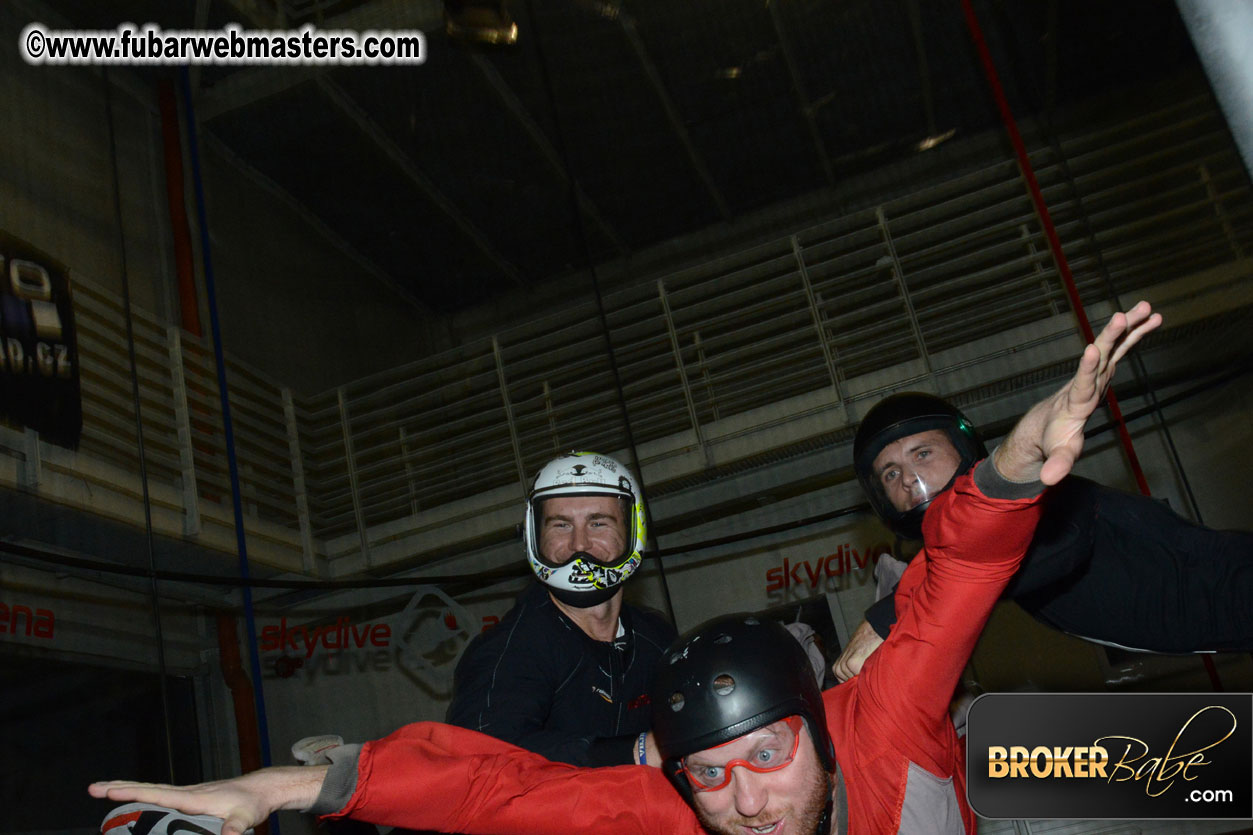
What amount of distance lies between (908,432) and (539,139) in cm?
293

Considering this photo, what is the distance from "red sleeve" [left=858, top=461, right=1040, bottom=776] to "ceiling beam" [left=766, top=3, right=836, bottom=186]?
3172 millimetres

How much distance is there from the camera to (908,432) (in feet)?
6.70

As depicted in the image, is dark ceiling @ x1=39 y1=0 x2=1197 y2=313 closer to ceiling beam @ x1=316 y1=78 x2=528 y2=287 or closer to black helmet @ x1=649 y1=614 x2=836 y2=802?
ceiling beam @ x1=316 y1=78 x2=528 y2=287

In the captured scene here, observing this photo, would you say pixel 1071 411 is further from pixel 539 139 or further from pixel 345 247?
pixel 345 247

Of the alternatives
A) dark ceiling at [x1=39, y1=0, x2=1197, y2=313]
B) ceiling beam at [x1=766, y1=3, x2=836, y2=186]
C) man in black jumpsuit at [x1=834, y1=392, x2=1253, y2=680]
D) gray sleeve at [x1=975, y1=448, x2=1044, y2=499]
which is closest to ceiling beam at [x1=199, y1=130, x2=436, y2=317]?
dark ceiling at [x1=39, y1=0, x2=1197, y2=313]

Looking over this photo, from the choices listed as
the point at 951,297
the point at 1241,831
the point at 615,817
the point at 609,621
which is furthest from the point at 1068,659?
the point at 615,817

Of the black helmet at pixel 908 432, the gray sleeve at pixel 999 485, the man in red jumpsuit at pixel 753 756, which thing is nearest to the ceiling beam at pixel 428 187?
the black helmet at pixel 908 432

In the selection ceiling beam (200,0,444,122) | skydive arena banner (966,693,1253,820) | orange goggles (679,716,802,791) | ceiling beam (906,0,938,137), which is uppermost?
ceiling beam (200,0,444,122)

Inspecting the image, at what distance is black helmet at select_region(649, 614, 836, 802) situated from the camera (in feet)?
4.29

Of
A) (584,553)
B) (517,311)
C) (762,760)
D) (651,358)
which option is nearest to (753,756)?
(762,760)

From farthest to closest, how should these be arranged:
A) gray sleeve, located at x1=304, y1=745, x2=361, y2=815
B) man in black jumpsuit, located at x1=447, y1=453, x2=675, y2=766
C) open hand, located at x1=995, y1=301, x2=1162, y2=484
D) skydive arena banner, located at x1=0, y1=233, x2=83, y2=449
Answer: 1. skydive arena banner, located at x1=0, y1=233, x2=83, y2=449
2. man in black jumpsuit, located at x1=447, y1=453, x2=675, y2=766
3. gray sleeve, located at x1=304, y1=745, x2=361, y2=815
4. open hand, located at x1=995, y1=301, x2=1162, y2=484

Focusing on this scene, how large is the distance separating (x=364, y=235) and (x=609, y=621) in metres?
2.89

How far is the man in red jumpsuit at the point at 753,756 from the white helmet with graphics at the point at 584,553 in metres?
0.77

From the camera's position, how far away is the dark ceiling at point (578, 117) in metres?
4.11
